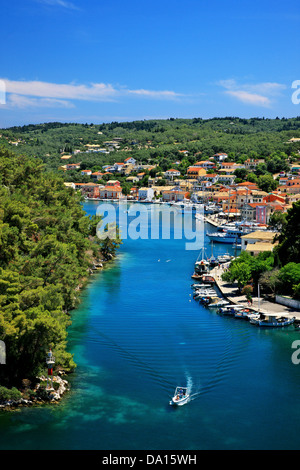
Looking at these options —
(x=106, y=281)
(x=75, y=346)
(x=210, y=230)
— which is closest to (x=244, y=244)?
(x=106, y=281)

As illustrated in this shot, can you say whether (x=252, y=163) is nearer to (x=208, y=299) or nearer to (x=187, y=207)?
(x=187, y=207)

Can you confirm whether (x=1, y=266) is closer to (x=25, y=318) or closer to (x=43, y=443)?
(x=25, y=318)

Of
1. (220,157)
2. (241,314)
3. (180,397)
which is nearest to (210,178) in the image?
(220,157)

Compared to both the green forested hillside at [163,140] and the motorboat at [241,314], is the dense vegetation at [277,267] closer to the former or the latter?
the motorboat at [241,314]

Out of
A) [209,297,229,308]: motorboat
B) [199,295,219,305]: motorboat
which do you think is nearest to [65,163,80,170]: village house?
[199,295,219,305]: motorboat

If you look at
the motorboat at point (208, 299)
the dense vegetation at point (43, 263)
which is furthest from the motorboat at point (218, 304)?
the dense vegetation at point (43, 263)

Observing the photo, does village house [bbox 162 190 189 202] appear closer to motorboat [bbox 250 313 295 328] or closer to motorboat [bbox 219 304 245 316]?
motorboat [bbox 219 304 245 316]
